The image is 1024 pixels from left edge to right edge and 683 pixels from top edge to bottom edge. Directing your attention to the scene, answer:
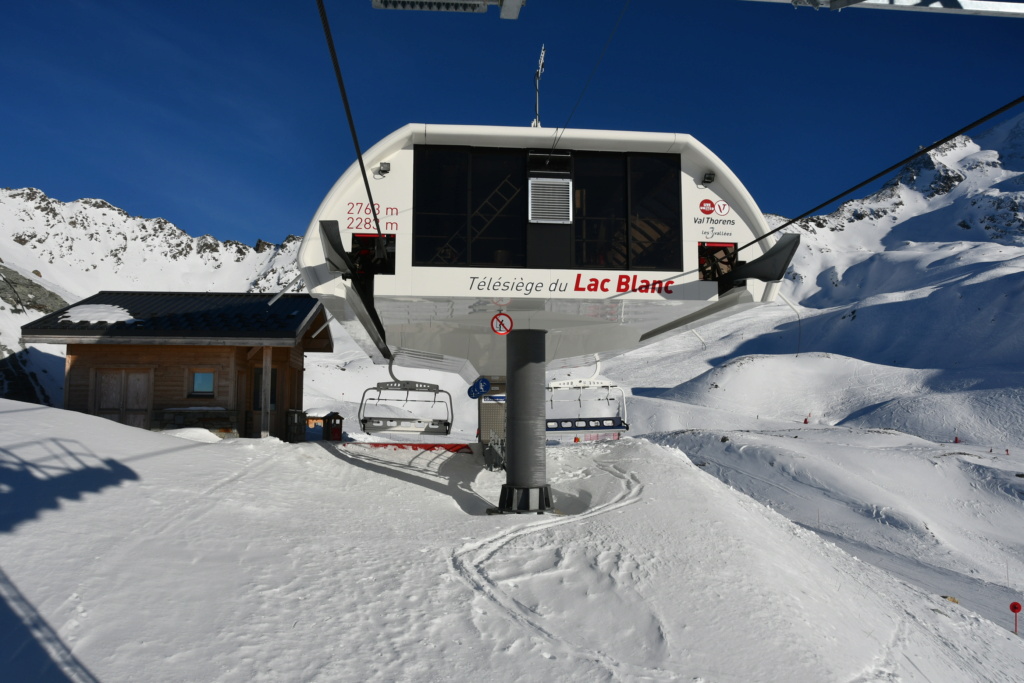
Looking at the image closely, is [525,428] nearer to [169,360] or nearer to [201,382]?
[201,382]

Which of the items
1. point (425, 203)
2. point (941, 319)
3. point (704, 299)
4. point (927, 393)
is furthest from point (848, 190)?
point (941, 319)

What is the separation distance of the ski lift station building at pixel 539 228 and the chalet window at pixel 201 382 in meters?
8.51

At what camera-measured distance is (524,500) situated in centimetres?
993

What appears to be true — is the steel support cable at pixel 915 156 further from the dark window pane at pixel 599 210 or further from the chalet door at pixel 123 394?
the chalet door at pixel 123 394

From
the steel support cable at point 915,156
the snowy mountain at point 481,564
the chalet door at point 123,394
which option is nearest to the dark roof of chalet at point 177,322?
the chalet door at point 123,394

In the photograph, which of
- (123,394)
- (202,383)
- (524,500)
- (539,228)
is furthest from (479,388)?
(123,394)

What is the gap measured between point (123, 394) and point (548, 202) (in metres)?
12.8

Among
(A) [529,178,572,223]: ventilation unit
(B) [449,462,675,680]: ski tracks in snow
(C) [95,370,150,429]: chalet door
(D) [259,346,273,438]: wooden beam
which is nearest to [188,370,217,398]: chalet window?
(C) [95,370,150,429]: chalet door

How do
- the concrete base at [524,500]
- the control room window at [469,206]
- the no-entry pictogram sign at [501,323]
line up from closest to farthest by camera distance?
the control room window at [469,206] < the concrete base at [524,500] < the no-entry pictogram sign at [501,323]

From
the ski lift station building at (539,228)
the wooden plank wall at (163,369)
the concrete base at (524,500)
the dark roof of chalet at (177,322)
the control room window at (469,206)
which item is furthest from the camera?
the wooden plank wall at (163,369)

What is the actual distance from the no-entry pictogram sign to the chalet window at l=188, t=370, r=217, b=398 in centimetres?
988

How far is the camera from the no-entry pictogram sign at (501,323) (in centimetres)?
1022

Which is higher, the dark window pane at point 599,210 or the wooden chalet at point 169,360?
the dark window pane at point 599,210

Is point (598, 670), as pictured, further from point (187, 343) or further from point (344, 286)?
point (187, 343)
